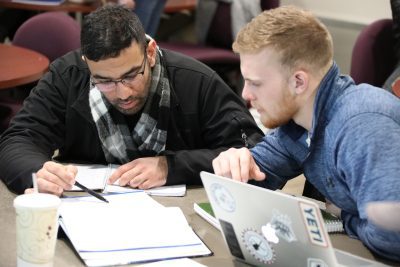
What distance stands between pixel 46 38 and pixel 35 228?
2.34 m

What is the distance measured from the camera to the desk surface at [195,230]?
4.89 ft

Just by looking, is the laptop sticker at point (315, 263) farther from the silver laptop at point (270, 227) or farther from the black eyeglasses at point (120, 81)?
the black eyeglasses at point (120, 81)

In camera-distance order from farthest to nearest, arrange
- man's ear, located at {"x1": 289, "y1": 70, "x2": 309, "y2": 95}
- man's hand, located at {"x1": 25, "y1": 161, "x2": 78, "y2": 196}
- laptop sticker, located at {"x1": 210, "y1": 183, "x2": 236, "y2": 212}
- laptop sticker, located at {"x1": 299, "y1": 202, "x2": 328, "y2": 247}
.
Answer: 1. man's hand, located at {"x1": 25, "y1": 161, "x2": 78, "y2": 196}
2. man's ear, located at {"x1": 289, "y1": 70, "x2": 309, "y2": 95}
3. laptop sticker, located at {"x1": 210, "y1": 183, "x2": 236, "y2": 212}
4. laptop sticker, located at {"x1": 299, "y1": 202, "x2": 328, "y2": 247}

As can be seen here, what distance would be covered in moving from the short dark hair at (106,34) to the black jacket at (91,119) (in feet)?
0.77

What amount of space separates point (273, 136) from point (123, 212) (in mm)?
469

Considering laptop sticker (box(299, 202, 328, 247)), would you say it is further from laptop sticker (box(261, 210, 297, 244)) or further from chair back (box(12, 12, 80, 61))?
chair back (box(12, 12, 80, 61))

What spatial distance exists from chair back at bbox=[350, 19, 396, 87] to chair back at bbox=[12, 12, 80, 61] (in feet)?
4.49

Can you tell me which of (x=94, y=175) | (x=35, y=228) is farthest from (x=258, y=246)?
(x=94, y=175)

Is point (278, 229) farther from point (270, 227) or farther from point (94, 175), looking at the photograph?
point (94, 175)

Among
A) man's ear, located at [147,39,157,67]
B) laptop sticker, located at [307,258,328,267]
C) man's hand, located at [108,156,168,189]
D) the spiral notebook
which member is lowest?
man's hand, located at [108,156,168,189]

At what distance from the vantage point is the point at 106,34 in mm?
1983

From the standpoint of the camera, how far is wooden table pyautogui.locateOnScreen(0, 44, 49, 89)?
2938 mm

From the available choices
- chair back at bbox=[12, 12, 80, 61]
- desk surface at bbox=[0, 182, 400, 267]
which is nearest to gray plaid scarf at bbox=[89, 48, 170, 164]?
desk surface at bbox=[0, 182, 400, 267]

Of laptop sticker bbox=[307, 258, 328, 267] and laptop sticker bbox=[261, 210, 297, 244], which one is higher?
laptop sticker bbox=[261, 210, 297, 244]
